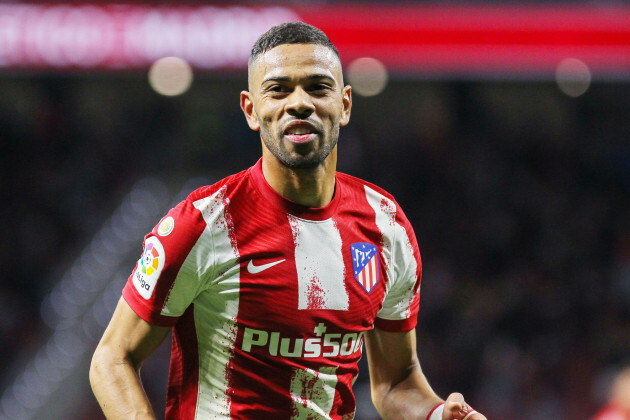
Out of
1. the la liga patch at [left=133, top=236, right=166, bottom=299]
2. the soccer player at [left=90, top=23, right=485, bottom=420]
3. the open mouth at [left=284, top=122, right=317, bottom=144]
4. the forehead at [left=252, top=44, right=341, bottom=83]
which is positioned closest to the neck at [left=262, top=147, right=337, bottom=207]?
the soccer player at [left=90, top=23, right=485, bottom=420]

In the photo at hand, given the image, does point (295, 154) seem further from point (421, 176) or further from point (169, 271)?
point (421, 176)

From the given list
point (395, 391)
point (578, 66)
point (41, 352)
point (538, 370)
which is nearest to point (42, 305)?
point (41, 352)

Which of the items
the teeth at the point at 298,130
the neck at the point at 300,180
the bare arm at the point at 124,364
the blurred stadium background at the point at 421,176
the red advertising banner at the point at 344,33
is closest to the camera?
the bare arm at the point at 124,364

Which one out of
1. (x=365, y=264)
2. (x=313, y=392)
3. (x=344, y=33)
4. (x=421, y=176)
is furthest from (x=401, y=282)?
(x=421, y=176)

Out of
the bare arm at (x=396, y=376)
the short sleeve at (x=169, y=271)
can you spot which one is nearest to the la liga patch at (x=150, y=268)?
the short sleeve at (x=169, y=271)

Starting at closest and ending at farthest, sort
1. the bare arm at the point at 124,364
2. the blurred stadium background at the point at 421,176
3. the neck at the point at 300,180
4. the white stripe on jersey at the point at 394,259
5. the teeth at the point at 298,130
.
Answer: the bare arm at the point at 124,364
the teeth at the point at 298,130
the neck at the point at 300,180
the white stripe on jersey at the point at 394,259
the blurred stadium background at the point at 421,176

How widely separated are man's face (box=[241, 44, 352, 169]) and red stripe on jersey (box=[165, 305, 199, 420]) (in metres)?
0.48

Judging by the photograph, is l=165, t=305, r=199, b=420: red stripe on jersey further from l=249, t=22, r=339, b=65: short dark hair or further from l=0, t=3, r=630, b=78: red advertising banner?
l=0, t=3, r=630, b=78: red advertising banner

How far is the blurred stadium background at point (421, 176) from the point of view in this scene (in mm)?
7543

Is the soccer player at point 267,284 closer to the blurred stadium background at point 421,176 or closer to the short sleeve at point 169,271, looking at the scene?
the short sleeve at point 169,271

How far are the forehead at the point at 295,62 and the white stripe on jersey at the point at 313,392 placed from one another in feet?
2.45

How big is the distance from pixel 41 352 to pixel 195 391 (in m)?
5.56

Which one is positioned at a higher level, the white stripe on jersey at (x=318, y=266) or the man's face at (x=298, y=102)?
the man's face at (x=298, y=102)

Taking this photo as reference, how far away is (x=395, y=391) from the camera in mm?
2482
